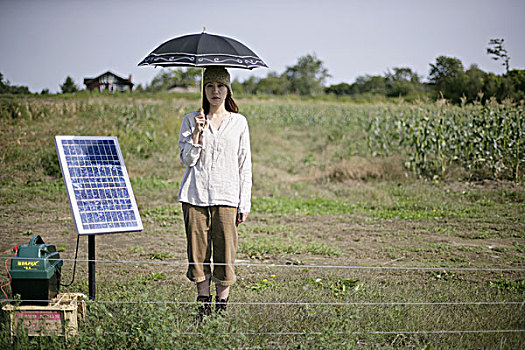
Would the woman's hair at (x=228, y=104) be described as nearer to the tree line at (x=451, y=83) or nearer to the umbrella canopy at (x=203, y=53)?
the umbrella canopy at (x=203, y=53)

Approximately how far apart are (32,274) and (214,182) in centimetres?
143

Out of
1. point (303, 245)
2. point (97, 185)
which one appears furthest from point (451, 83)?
point (97, 185)

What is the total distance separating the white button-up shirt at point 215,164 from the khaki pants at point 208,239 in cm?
8

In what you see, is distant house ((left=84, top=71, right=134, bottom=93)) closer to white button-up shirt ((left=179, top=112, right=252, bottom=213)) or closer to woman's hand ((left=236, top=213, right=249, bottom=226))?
white button-up shirt ((left=179, top=112, right=252, bottom=213))

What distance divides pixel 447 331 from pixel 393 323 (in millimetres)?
402

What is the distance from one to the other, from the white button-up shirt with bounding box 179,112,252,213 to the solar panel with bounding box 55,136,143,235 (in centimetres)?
56

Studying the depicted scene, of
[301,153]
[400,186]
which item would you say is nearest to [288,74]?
[301,153]

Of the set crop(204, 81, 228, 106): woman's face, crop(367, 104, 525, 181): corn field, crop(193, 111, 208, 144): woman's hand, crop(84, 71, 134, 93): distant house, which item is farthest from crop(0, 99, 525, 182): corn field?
crop(193, 111, 208, 144): woman's hand

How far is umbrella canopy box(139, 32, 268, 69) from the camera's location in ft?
11.2

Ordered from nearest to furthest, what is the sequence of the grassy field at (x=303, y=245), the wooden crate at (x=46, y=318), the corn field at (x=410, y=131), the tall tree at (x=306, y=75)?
the wooden crate at (x=46, y=318), the grassy field at (x=303, y=245), the corn field at (x=410, y=131), the tall tree at (x=306, y=75)

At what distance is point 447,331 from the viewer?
10.7ft

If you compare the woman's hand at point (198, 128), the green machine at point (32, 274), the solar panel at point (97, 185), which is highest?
the woman's hand at point (198, 128)

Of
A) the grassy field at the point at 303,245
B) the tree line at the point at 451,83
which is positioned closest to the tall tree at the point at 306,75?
the tree line at the point at 451,83

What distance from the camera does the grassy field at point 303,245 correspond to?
3.30 m
